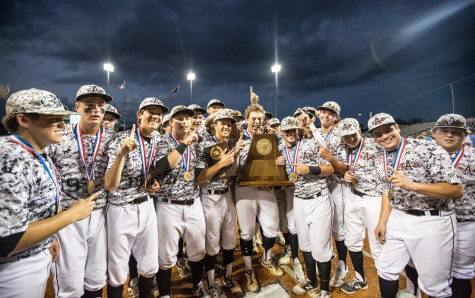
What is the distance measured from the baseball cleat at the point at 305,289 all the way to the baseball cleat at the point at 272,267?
0.56 meters

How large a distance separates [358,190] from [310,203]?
0.94m

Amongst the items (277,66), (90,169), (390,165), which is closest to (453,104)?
(277,66)

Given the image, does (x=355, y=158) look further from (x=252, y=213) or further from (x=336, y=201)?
(x=252, y=213)

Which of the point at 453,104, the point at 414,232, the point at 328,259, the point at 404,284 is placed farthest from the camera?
the point at 453,104

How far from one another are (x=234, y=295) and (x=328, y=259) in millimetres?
1773

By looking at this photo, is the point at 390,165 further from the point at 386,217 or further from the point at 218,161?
the point at 218,161

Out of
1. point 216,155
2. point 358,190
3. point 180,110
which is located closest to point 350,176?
point 358,190

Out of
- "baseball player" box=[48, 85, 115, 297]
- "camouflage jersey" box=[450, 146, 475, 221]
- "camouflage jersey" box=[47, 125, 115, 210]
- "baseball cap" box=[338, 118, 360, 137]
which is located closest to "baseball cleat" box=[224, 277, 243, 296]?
"baseball player" box=[48, 85, 115, 297]

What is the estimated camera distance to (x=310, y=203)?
3.83m

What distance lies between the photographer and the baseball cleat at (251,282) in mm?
3928

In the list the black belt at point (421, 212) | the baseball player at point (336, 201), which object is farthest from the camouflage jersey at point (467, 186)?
the baseball player at point (336, 201)

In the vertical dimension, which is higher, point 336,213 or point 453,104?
point 453,104

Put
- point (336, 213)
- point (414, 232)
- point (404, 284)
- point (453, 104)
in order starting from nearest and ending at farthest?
point (414, 232) < point (404, 284) < point (336, 213) < point (453, 104)

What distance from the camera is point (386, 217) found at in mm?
3195
